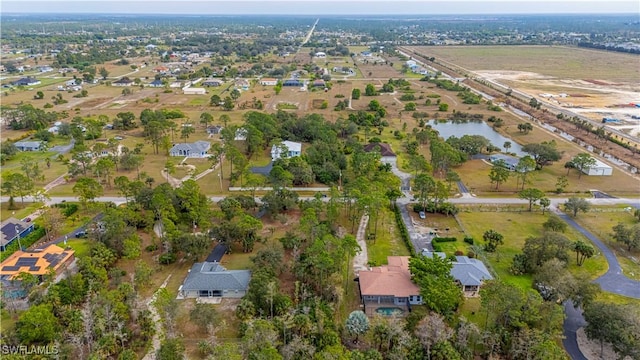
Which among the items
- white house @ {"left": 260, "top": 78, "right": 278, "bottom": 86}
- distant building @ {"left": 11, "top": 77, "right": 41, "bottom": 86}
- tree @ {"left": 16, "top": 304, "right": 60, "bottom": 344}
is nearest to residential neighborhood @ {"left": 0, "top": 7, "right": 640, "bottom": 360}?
tree @ {"left": 16, "top": 304, "right": 60, "bottom": 344}

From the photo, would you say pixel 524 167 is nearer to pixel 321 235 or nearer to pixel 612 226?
pixel 612 226

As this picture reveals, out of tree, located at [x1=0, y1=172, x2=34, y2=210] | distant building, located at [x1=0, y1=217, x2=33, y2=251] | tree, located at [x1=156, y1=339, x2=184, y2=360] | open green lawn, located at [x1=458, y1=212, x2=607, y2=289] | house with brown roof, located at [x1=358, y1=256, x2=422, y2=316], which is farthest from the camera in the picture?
tree, located at [x1=0, y1=172, x2=34, y2=210]

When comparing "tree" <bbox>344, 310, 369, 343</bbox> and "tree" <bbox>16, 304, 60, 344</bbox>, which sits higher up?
"tree" <bbox>16, 304, 60, 344</bbox>

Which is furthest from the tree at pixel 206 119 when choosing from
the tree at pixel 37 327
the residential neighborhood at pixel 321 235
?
the tree at pixel 37 327

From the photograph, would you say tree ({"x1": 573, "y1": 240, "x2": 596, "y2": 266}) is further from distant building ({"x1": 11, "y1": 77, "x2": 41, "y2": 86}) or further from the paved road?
distant building ({"x1": 11, "y1": 77, "x2": 41, "y2": 86})

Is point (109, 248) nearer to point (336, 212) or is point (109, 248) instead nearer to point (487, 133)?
point (336, 212)
